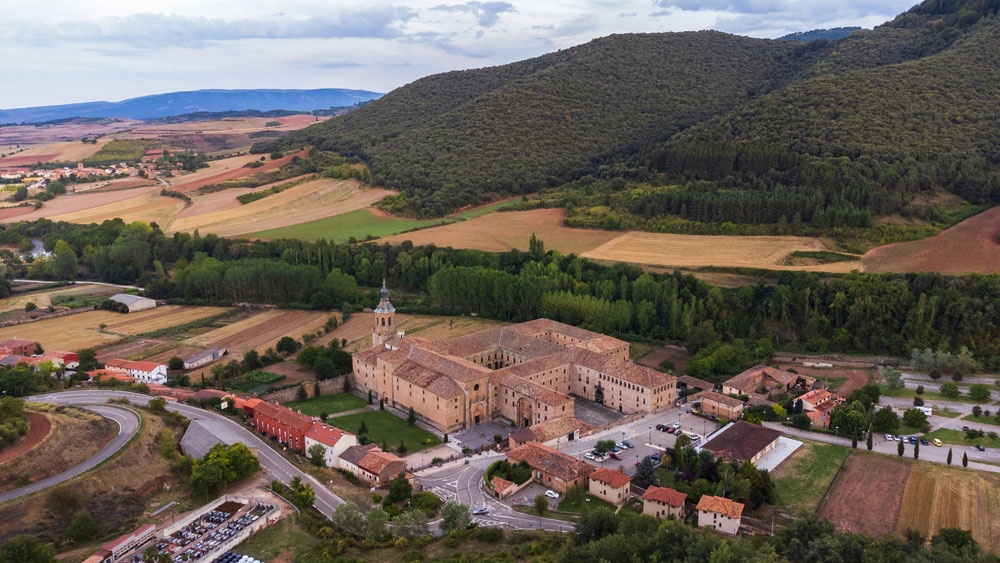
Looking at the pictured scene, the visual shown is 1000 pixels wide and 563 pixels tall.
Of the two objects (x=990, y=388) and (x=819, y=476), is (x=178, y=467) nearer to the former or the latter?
(x=819, y=476)

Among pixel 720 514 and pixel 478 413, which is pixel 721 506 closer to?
pixel 720 514

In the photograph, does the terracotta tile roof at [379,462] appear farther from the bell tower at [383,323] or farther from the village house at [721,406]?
the village house at [721,406]

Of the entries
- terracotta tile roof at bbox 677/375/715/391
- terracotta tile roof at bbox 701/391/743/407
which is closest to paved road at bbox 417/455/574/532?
terracotta tile roof at bbox 701/391/743/407

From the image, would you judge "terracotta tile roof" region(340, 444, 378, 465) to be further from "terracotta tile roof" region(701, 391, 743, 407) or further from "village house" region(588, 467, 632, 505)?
"terracotta tile roof" region(701, 391, 743, 407)

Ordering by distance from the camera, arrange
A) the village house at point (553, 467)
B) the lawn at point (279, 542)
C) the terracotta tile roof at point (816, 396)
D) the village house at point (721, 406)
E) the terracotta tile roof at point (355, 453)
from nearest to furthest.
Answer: the lawn at point (279, 542), the village house at point (553, 467), the terracotta tile roof at point (355, 453), the village house at point (721, 406), the terracotta tile roof at point (816, 396)

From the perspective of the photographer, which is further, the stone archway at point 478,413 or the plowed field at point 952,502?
the stone archway at point 478,413

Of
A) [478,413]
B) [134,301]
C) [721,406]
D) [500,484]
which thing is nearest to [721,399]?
[721,406]

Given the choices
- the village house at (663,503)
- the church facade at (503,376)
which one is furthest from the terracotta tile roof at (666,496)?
the church facade at (503,376)
